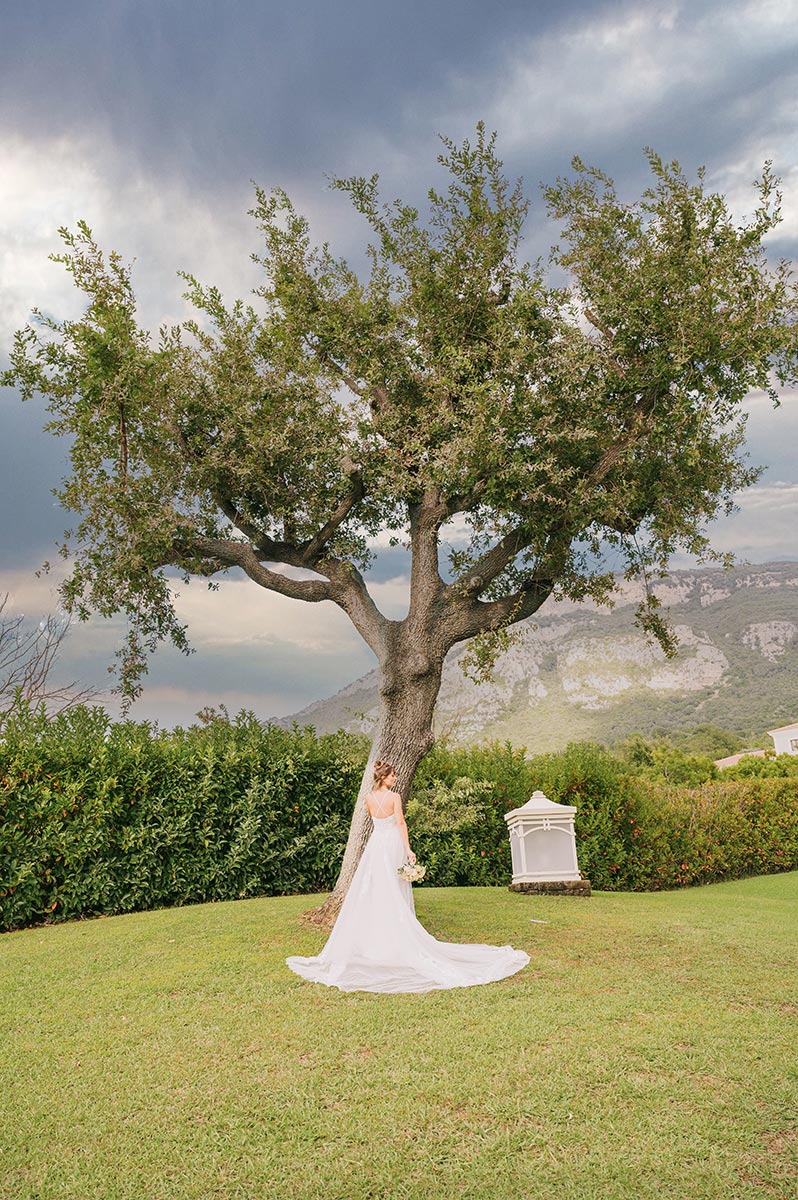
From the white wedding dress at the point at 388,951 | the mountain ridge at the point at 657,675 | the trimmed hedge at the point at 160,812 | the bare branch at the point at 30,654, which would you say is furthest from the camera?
the mountain ridge at the point at 657,675

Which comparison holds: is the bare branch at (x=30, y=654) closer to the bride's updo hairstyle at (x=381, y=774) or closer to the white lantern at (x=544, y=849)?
the bride's updo hairstyle at (x=381, y=774)

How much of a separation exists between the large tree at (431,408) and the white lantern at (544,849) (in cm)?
356

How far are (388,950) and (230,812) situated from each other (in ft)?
17.5

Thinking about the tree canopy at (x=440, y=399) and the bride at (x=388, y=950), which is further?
the tree canopy at (x=440, y=399)

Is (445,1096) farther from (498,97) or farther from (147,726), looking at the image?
(498,97)

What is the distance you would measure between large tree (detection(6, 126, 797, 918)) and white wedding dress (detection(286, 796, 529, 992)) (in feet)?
6.21

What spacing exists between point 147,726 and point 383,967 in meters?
6.89

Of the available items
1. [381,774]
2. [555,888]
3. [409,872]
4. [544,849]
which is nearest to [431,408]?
[381,774]

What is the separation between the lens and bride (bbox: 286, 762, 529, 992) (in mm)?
7676

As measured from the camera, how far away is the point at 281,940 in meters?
9.41

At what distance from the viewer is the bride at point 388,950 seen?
7676 millimetres

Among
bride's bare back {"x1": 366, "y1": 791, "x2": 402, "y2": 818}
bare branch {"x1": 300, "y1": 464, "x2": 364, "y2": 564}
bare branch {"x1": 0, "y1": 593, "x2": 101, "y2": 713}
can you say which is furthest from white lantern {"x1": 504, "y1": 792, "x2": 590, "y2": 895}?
bare branch {"x1": 0, "y1": 593, "x2": 101, "y2": 713}

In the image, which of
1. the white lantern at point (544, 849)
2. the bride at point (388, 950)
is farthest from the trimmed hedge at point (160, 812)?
the bride at point (388, 950)

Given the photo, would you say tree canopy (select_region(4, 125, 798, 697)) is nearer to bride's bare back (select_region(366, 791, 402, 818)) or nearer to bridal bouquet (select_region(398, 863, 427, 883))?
bride's bare back (select_region(366, 791, 402, 818))
